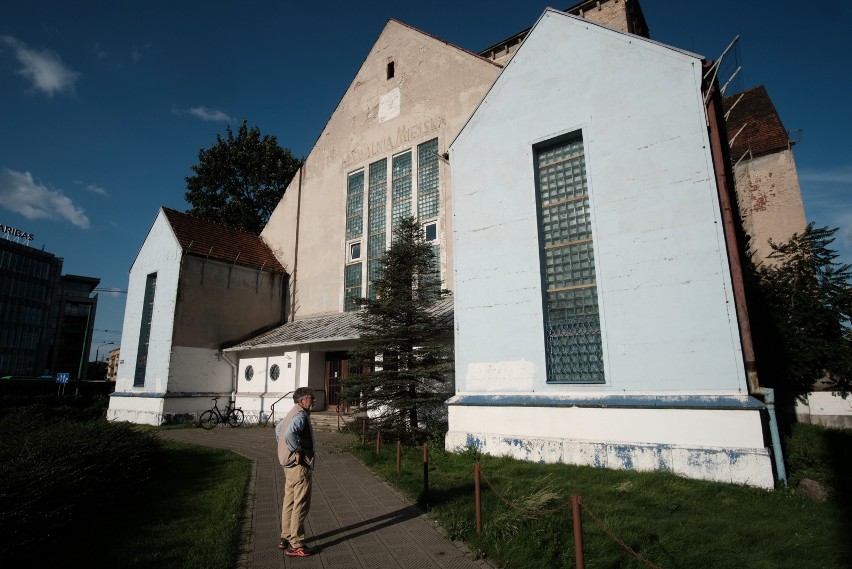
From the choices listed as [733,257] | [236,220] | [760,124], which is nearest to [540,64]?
[733,257]

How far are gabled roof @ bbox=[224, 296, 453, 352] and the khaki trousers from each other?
29.1 feet

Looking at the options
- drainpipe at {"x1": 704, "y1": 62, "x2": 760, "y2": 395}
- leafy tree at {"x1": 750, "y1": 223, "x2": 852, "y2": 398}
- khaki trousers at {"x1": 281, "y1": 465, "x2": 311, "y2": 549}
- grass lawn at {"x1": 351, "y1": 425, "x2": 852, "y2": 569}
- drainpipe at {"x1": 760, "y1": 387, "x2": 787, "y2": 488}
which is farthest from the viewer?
leafy tree at {"x1": 750, "y1": 223, "x2": 852, "y2": 398}

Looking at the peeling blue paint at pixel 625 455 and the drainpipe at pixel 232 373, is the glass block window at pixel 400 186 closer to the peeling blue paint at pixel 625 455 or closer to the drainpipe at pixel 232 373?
the drainpipe at pixel 232 373

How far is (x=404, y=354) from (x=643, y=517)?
7.12 m

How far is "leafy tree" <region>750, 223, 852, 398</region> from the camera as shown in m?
10.8

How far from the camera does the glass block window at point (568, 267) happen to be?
932cm

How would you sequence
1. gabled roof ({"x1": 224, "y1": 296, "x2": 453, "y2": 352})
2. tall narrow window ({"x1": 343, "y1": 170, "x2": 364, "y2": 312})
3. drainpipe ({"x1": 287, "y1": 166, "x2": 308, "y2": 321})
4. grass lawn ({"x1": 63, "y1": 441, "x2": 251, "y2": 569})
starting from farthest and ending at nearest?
drainpipe ({"x1": 287, "y1": 166, "x2": 308, "y2": 321})
tall narrow window ({"x1": 343, "y1": 170, "x2": 364, "y2": 312})
gabled roof ({"x1": 224, "y1": 296, "x2": 453, "y2": 352})
grass lawn ({"x1": 63, "y1": 441, "x2": 251, "y2": 569})

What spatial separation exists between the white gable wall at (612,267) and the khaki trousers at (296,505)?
16.7 ft

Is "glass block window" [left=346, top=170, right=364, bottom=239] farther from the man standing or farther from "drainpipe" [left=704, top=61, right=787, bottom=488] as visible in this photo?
the man standing

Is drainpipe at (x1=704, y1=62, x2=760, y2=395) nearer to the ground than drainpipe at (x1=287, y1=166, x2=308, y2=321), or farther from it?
nearer to the ground

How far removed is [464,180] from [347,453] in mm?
7021

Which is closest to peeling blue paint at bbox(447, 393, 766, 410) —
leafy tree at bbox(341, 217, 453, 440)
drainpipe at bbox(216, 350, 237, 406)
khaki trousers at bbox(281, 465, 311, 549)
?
leafy tree at bbox(341, 217, 453, 440)

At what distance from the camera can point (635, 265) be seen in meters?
8.79

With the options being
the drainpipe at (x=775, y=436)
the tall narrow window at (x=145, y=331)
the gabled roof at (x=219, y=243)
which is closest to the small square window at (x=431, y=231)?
the gabled roof at (x=219, y=243)
